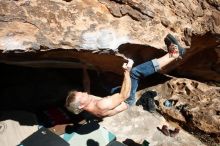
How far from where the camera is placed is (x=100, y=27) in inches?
177

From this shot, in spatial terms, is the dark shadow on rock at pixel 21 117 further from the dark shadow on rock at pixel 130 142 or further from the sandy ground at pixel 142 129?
the dark shadow on rock at pixel 130 142

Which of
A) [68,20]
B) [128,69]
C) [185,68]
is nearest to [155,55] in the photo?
[128,69]

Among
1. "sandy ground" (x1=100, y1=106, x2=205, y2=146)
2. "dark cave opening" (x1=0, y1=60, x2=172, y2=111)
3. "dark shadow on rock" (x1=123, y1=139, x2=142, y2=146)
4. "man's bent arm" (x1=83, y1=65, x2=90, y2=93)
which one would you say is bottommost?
"dark shadow on rock" (x1=123, y1=139, x2=142, y2=146)

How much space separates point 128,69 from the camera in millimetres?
4926

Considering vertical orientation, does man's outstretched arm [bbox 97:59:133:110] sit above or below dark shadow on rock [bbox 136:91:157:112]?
above

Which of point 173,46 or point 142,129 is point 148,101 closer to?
point 142,129

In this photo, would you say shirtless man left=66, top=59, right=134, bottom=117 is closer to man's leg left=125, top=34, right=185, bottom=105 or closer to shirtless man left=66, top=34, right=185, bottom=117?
shirtless man left=66, top=34, right=185, bottom=117

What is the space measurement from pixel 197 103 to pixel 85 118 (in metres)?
1.74

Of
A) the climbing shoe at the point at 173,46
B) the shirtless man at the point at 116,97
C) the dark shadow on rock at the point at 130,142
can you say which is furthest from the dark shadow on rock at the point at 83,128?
the climbing shoe at the point at 173,46

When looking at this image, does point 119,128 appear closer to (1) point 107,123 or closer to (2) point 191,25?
(1) point 107,123

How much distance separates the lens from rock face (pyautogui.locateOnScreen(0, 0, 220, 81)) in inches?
164

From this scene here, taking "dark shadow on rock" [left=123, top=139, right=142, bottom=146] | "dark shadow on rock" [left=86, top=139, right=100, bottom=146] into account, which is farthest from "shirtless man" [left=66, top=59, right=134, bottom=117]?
"dark shadow on rock" [left=123, top=139, right=142, bottom=146]

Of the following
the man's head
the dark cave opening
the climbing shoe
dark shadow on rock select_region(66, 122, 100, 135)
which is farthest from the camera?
the dark cave opening

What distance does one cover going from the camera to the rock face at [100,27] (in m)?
4.17
